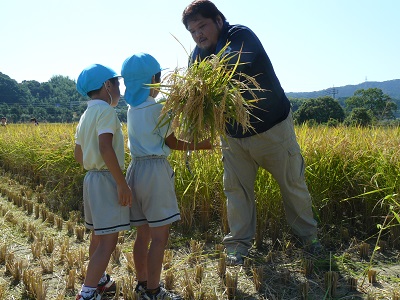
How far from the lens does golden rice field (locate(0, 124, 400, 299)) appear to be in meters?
2.37

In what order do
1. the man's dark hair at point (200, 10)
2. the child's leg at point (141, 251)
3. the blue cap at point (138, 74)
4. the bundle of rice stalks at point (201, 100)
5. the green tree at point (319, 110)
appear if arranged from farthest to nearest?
the green tree at point (319, 110) < the man's dark hair at point (200, 10) < the child's leg at point (141, 251) < the blue cap at point (138, 74) < the bundle of rice stalks at point (201, 100)

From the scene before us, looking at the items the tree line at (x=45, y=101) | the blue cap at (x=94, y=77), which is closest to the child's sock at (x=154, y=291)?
the blue cap at (x=94, y=77)

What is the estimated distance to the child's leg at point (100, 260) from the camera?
6.72 feet

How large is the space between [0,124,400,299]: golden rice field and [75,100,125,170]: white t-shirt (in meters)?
0.38

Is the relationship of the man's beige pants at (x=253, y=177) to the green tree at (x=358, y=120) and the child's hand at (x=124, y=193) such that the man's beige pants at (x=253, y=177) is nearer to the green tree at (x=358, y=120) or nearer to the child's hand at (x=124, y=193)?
the child's hand at (x=124, y=193)

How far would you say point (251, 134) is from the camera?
267 centimetres

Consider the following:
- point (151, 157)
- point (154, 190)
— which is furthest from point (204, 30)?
point (154, 190)

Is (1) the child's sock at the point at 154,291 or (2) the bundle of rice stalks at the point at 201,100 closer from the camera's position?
(2) the bundle of rice stalks at the point at 201,100

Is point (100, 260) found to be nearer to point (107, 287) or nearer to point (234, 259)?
point (107, 287)

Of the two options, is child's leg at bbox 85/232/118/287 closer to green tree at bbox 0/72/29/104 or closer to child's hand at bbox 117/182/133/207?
child's hand at bbox 117/182/133/207

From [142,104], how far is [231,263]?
1.22 m

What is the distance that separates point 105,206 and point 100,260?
269 millimetres

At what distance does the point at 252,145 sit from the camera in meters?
2.70

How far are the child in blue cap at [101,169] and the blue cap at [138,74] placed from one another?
0.09 m
